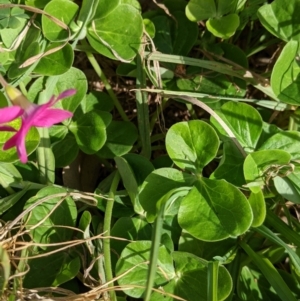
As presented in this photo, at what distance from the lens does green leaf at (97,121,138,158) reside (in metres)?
1.24

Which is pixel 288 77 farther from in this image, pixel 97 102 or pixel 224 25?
pixel 97 102

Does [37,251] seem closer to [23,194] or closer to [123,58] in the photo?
[23,194]

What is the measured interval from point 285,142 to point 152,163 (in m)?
0.33

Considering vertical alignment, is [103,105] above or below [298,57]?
below

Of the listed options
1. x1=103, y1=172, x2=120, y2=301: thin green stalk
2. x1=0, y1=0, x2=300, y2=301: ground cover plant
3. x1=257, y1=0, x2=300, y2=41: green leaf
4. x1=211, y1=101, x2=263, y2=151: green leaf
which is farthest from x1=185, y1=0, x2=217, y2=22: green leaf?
x1=103, y1=172, x2=120, y2=301: thin green stalk

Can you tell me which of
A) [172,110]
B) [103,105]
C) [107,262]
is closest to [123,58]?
[103,105]

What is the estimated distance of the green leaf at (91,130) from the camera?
1.19m

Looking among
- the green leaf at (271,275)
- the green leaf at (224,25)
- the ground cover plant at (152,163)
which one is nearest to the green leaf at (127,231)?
the ground cover plant at (152,163)

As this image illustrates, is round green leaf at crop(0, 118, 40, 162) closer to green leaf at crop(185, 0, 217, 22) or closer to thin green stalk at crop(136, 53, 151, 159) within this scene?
thin green stalk at crop(136, 53, 151, 159)

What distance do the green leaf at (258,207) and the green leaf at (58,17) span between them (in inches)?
21.8

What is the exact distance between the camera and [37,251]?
3.80 feet

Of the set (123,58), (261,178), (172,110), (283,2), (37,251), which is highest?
(283,2)

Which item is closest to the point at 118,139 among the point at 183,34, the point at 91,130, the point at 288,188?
the point at 91,130

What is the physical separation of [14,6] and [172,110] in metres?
0.59
